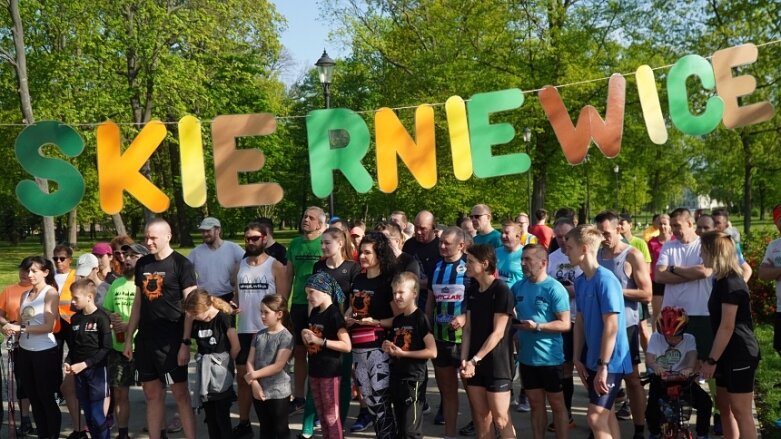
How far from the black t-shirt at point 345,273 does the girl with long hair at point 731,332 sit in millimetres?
2713

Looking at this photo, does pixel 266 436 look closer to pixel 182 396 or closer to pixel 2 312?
pixel 182 396

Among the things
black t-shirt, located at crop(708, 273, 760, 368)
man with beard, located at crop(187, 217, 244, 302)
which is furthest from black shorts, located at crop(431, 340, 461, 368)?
man with beard, located at crop(187, 217, 244, 302)

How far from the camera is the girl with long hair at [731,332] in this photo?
15.3 ft

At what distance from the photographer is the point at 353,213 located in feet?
132

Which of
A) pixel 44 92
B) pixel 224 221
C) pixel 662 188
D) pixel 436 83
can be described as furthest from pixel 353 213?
pixel 662 188

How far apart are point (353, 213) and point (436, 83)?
16.5 metres

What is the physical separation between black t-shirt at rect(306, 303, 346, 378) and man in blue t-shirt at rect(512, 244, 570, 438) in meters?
1.35

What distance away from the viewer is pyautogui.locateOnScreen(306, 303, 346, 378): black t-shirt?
5.39 meters

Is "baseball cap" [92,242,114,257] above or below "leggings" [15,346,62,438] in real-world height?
above

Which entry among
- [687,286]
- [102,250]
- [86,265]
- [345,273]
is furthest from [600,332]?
[102,250]

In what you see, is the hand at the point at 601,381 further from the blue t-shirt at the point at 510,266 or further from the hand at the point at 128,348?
the hand at the point at 128,348

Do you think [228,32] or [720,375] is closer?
[720,375]

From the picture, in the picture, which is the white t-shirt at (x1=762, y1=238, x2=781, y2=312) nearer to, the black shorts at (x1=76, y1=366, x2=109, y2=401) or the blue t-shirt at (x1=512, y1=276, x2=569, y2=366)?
the blue t-shirt at (x1=512, y1=276, x2=569, y2=366)

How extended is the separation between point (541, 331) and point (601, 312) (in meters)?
0.61
